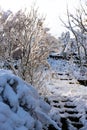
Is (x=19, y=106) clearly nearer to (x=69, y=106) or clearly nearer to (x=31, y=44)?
(x=69, y=106)

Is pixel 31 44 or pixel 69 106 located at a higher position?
pixel 31 44

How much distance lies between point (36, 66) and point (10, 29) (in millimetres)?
2578

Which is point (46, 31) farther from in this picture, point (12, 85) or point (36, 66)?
point (12, 85)

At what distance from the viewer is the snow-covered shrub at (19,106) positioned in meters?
4.93

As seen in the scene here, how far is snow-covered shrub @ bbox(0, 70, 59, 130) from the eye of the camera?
194 inches

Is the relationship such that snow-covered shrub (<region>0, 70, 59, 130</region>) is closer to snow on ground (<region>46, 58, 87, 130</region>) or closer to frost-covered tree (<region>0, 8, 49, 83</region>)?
snow on ground (<region>46, 58, 87, 130</region>)

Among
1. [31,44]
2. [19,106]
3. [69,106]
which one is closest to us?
[19,106]

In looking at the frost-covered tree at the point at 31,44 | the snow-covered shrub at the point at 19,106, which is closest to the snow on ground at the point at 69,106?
the frost-covered tree at the point at 31,44

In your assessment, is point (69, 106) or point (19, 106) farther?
point (69, 106)

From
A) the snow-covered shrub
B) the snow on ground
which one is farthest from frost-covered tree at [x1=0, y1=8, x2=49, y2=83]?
the snow-covered shrub

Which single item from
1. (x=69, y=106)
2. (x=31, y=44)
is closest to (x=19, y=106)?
(x=69, y=106)

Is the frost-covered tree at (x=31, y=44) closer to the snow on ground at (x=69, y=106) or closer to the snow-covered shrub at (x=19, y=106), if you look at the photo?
the snow on ground at (x=69, y=106)

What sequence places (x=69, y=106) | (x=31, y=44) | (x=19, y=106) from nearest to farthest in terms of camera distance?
(x=19, y=106) → (x=69, y=106) → (x=31, y=44)

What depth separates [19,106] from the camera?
17.5 feet
